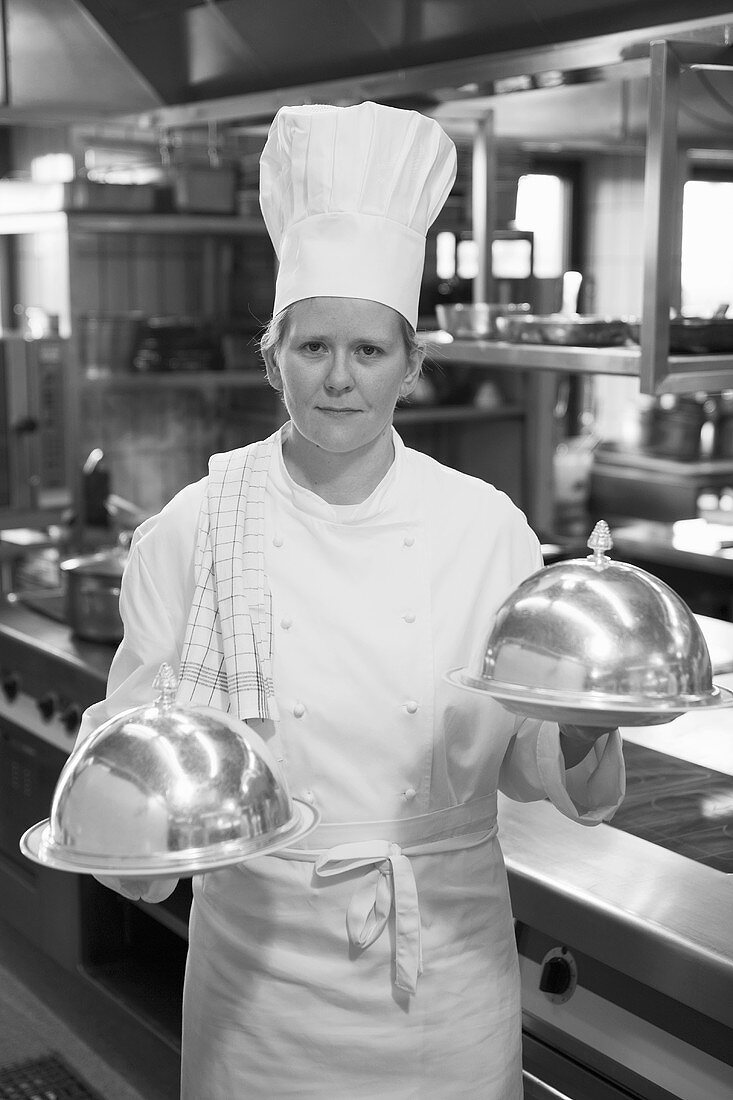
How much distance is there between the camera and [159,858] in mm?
1161

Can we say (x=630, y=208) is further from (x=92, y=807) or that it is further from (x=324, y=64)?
(x=92, y=807)

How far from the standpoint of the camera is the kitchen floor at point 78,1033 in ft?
9.16

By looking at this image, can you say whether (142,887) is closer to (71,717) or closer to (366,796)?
(366,796)

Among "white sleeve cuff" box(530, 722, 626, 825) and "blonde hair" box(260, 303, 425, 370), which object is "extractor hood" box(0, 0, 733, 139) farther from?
"white sleeve cuff" box(530, 722, 626, 825)

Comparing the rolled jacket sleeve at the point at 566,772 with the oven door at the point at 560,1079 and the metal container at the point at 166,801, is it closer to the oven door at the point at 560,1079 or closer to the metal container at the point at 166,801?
the metal container at the point at 166,801

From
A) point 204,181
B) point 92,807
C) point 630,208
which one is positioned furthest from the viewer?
point 630,208

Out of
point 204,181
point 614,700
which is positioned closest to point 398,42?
point 204,181

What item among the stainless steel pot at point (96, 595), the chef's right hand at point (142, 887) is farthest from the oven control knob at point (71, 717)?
the chef's right hand at point (142, 887)

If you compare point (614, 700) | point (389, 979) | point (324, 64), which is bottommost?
point (389, 979)

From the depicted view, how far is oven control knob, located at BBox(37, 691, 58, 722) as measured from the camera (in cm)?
313

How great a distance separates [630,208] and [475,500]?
4906 mm

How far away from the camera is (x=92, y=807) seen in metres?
1.19

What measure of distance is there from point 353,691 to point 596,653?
402 millimetres

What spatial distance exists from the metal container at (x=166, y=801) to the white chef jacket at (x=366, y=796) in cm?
30
